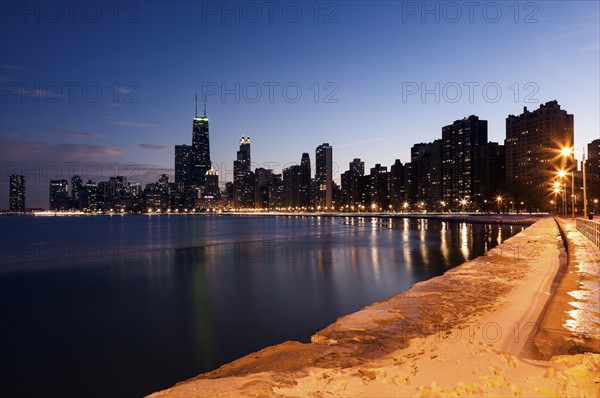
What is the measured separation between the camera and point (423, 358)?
8078 millimetres

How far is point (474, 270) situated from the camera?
65.0 ft

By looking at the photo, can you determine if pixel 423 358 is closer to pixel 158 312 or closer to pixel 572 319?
pixel 572 319

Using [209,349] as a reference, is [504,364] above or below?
above

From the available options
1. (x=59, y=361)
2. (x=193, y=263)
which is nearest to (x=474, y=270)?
(x=59, y=361)

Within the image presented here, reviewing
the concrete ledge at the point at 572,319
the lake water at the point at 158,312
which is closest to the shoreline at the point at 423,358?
the concrete ledge at the point at 572,319

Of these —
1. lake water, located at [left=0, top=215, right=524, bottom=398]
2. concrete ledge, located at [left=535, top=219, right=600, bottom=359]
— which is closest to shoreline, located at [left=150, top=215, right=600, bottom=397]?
concrete ledge, located at [left=535, top=219, right=600, bottom=359]

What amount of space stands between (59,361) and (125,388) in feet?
11.9

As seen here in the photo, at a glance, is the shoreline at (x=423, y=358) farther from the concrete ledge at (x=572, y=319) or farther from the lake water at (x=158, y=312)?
the lake water at (x=158, y=312)

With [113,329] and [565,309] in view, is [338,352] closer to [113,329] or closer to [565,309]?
[565,309]

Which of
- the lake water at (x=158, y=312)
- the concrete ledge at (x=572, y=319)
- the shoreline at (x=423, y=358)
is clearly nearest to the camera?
the shoreline at (x=423, y=358)

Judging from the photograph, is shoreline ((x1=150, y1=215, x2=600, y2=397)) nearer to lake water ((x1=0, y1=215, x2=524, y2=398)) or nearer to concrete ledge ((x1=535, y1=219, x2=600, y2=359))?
concrete ledge ((x1=535, y1=219, x2=600, y2=359))

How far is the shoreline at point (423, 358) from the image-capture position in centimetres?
656

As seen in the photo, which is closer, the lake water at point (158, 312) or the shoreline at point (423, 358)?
the shoreline at point (423, 358)

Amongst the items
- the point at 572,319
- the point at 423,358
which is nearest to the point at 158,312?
the point at 423,358
